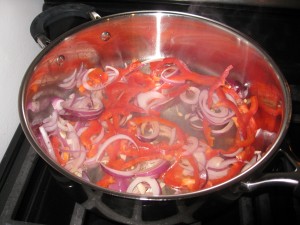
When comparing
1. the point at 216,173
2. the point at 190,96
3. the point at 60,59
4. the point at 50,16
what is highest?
the point at 50,16

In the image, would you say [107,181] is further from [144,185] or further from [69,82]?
[69,82]

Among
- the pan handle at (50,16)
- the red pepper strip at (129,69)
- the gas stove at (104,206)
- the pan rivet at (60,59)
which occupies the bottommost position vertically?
the gas stove at (104,206)

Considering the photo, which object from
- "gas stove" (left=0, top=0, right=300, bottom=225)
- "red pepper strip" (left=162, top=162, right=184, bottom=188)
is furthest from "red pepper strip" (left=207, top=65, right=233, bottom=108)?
"red pepper strip" (left=162, top=162, right=184, bottom=188)

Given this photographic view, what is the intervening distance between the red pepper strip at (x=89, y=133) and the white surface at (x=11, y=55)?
0.26 meters

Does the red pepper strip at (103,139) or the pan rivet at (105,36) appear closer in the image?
the red pepper strip at (103,139)

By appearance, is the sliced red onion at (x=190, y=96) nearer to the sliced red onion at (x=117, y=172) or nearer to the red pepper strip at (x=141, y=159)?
the red pepper strip at (x=141, y=159)

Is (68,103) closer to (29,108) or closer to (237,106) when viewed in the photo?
(29,108)

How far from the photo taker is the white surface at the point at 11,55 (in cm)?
117

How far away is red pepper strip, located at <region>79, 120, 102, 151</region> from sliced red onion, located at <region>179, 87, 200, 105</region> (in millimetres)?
349

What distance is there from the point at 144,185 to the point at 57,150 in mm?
306

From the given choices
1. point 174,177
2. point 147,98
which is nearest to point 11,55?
point 147,98

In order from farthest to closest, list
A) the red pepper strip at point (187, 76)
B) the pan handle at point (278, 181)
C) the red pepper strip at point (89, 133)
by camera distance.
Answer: the red pepper strip at point (187, 76) → the red pepper strip at point (89, 133) → the pan handle at point (278, 181)

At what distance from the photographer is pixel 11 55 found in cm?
123

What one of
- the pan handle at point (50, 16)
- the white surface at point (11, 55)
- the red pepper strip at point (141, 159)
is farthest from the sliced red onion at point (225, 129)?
the white surface at point (11, 55)
